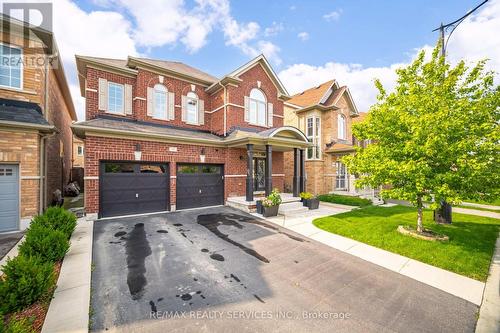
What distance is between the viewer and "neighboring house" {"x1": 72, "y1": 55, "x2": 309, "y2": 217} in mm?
9344

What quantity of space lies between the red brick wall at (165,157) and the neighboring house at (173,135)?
0.12 ft

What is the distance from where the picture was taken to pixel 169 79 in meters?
12.4

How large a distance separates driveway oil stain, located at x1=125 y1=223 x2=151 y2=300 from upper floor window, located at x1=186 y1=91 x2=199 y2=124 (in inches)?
305

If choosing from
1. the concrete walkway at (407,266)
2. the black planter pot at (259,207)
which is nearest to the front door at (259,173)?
the black planter pot at (259,207)

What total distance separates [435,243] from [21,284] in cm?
1006

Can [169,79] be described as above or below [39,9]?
below

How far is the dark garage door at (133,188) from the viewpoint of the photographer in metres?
9.24

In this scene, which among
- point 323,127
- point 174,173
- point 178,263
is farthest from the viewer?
point 323,127

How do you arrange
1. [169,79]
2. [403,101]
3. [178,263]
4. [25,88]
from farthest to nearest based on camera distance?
[169,79], [25,88], [403,101], [178,263]

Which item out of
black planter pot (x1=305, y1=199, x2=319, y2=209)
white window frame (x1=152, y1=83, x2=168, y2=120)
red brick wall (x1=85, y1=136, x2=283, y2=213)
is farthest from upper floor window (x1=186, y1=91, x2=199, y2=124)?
black planter pot (x1=305, y1=199, x2=319, y2=209)

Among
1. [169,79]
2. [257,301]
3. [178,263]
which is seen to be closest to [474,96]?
[257,301]

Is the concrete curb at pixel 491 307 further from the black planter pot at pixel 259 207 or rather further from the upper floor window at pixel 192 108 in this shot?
the upper floor window at pixel 192 108

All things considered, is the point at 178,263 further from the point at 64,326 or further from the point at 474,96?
the point at 474,96

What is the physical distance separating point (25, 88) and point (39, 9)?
342cm
